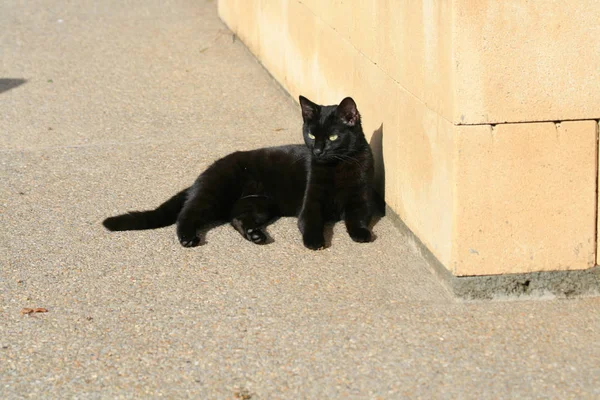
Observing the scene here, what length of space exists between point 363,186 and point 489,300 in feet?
4.50

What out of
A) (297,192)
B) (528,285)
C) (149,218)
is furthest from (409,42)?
(149,218)

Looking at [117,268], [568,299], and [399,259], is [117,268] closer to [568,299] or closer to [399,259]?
[399,259]

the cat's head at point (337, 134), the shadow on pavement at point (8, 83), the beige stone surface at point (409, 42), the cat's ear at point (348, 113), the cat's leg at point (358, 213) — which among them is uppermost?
the beige stone surface at point (409, 42)

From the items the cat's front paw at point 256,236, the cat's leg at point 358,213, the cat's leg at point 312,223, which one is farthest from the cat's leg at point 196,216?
the cat's leg at point 358,213

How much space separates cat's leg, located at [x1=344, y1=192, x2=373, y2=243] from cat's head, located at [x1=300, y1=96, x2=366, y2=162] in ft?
0.97

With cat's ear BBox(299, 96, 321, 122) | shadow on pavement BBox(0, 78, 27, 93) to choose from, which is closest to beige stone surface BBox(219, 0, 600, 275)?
cat's ear BBox(299, 96, 321, 122)

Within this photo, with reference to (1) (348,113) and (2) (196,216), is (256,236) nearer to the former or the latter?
(2) (196,216)

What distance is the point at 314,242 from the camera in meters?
5.71

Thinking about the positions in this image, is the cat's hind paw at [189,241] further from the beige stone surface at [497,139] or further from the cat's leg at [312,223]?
the beige stone surface at [497,139]

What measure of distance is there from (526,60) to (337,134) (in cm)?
170

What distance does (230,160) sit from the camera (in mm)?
6465

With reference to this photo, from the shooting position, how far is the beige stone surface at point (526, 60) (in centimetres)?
452

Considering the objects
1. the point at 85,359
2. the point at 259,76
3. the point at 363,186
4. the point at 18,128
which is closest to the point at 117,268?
the point at 85,359

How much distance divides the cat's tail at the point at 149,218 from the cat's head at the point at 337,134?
0.99 m
